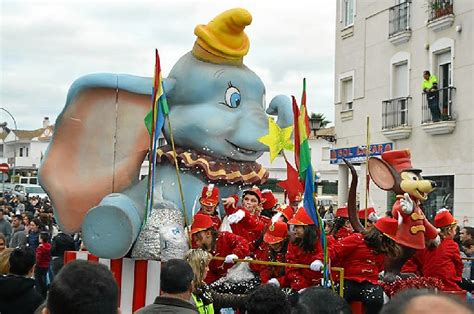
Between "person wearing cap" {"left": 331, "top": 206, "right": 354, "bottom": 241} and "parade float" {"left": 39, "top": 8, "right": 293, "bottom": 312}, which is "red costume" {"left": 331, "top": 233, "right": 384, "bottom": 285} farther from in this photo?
"parade float" {"left": 39, "top": 8, "right": 293, "bottom": 312}

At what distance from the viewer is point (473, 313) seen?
5.77 feet

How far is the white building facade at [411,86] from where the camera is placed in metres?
15.8

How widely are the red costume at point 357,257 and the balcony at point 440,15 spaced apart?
1131 cm

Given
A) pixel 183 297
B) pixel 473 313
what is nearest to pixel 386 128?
pixel 183 297

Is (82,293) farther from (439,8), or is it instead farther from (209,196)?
(439,8)

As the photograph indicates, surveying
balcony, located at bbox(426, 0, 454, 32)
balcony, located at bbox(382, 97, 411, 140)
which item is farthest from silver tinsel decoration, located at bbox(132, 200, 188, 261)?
balcony, located at bbox(382, 97, 411, 140)

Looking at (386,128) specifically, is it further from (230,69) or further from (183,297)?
(183,297)

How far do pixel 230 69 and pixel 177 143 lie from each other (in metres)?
0.95

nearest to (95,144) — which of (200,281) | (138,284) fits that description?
(138,284)

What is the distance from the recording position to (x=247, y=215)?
23.9ft

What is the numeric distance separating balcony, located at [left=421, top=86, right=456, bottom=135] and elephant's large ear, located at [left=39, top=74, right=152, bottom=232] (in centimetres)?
959

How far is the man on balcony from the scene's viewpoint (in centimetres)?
1620

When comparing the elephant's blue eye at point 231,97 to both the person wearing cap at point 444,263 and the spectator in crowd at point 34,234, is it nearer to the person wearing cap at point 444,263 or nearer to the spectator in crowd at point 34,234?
the person wearing cap at point 444,263

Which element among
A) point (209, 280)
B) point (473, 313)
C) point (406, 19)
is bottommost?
point (209, 280)
